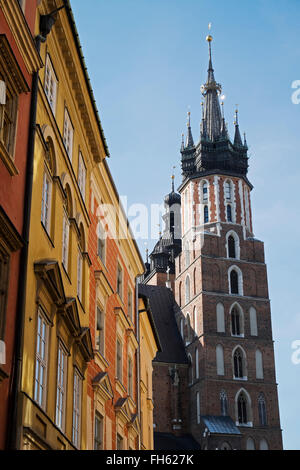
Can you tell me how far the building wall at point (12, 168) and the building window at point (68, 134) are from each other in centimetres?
318

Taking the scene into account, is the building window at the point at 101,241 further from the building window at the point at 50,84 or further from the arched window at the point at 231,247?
the arched window at the point at 231,247

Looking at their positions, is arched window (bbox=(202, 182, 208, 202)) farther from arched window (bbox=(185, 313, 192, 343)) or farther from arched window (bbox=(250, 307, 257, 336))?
arched window (bbox=(250, 307, 257, 336))

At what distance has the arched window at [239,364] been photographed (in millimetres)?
56938

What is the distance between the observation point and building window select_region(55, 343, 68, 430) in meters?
12.2

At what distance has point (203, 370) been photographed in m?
56.4

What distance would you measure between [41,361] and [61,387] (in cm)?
153

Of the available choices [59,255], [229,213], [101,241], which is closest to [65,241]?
[59,255]

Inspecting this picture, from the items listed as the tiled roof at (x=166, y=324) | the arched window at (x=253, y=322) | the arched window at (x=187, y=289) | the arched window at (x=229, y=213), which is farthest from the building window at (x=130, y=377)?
the arched window at (x=229, y=213)

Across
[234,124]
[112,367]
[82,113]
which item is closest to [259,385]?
[234,124]

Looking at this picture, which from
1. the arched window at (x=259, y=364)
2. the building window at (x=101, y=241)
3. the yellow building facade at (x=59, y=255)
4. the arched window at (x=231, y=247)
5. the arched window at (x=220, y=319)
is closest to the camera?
the yellow building facade at (x=59, y=255)

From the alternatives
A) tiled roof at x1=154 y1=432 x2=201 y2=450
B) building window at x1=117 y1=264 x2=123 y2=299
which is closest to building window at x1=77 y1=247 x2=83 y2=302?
building window at x1=117 y1=264 x2=123 y2=299

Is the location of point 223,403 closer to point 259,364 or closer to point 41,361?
point 259,364

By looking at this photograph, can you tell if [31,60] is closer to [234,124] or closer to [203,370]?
[203,370]

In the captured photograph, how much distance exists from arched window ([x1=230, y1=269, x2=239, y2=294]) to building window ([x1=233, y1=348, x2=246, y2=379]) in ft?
16.3
